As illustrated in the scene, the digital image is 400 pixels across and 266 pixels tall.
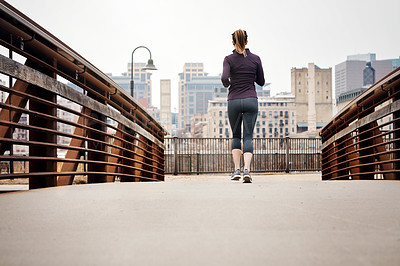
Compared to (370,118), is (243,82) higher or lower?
higher

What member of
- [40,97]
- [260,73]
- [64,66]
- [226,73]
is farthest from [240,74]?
[40,97]

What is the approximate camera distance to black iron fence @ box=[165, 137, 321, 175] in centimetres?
1722

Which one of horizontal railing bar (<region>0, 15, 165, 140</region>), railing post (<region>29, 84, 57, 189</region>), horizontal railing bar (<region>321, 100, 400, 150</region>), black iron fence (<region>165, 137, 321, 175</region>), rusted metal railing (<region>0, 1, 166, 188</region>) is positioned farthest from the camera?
black iron fence (<region>165, 137, 321, 175</region>)

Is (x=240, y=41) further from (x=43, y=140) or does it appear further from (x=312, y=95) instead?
(x=312, y=95)

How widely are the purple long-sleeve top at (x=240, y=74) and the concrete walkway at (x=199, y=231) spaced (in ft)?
9.98

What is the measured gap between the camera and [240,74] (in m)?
6.05

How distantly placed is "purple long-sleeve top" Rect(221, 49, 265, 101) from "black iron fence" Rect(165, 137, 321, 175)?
10.5 m

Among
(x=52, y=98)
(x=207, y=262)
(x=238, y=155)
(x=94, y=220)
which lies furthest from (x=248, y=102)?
(x=207, y=262)

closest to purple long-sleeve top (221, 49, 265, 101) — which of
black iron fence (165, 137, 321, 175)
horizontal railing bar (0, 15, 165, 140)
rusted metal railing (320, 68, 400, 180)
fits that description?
horizontal railing bar (0, 15, 165, 140)

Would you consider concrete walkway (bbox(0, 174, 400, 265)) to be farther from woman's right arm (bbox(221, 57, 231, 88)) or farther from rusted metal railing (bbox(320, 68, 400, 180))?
woman's right arm (bbox(221, 57, 231, 88))

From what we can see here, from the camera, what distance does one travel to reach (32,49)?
404 cm

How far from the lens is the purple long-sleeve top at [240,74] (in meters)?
6.04

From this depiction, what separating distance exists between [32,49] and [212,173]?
1351 centimetres

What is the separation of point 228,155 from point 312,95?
139m
